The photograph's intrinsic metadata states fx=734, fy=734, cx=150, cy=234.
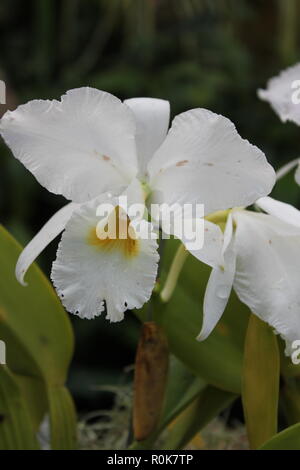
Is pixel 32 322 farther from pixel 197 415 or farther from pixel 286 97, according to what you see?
pixel 286 97

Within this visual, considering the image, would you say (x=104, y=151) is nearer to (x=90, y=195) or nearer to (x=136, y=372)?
(x=90, y=195)

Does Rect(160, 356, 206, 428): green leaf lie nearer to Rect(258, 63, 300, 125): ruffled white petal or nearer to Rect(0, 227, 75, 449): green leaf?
Rect(0, 227, 75, 449): green leaf

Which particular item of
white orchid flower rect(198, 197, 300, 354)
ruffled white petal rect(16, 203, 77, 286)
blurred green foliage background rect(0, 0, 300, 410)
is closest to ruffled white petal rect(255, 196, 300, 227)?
white orchid flower rect(198, 197, 300, 354)

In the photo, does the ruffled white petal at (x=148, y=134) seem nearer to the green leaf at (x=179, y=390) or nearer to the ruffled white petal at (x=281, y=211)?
the ruffled white petal at (x=281, y=211)

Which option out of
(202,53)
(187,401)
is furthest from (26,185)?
(187,401)

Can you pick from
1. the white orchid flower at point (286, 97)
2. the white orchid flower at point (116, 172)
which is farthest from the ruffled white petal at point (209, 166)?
the white orchid flower at point (286, 97)

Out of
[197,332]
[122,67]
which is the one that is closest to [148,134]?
[197,332]
